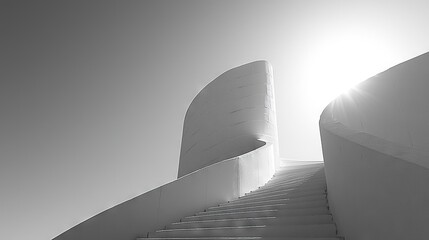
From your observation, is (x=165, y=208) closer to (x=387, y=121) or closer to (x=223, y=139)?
(x=387, y=121)

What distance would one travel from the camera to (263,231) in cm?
261

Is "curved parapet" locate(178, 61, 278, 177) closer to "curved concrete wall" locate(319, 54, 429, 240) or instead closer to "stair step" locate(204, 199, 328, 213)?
"stair step" locate(204, 199, 328, 213)

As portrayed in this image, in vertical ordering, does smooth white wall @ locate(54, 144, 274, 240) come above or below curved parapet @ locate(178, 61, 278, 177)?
below

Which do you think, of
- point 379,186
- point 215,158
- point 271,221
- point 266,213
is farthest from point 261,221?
point 215,158

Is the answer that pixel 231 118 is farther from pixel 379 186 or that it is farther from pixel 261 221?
pixel 379 186

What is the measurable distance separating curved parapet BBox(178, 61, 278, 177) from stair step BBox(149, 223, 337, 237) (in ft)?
16.8

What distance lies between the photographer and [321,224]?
239 centimetres

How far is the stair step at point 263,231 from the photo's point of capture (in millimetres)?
2348

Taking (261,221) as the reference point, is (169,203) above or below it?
above

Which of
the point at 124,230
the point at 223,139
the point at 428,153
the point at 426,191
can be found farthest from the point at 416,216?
the point at 223,139

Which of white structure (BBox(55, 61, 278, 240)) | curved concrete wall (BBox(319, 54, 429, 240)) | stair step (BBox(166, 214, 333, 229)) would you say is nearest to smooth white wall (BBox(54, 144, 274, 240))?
white structure (BBox(55, 61, 278, 240))

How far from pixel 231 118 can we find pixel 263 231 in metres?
6.46

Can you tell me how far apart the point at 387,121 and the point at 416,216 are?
5325mm

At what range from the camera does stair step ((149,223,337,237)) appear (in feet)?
7.70
